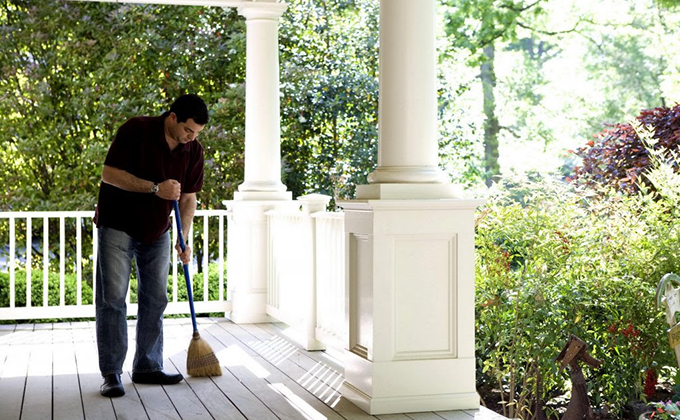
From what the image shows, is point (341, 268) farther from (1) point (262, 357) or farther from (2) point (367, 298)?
(2) point (367, 298)

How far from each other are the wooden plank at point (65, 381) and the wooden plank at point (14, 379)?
0.16 meters

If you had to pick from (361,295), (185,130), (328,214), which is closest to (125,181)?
(185,130)

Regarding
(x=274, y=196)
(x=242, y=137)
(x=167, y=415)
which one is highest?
(x=242, y=137)

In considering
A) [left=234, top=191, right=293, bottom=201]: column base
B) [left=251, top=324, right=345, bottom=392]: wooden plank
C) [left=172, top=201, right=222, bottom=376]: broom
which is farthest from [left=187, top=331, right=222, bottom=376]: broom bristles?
[left=234, top=191, right=293, bottom=201]: column base

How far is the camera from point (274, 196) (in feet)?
24.3

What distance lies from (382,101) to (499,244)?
6.17 ft

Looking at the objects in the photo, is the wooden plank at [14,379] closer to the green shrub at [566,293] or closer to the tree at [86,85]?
the green shrub at [566,293]

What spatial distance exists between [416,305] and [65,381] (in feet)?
6.63

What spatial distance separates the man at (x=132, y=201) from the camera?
14.7 ft

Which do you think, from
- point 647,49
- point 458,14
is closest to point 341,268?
point 458,14

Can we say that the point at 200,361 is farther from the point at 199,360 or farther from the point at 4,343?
the point at 4,343

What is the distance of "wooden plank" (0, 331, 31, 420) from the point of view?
4305mm

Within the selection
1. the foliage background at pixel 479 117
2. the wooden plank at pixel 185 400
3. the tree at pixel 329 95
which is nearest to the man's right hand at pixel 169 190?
the wooden plank at pixel 185 400

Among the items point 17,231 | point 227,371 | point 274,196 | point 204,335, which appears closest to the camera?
point 227,371
